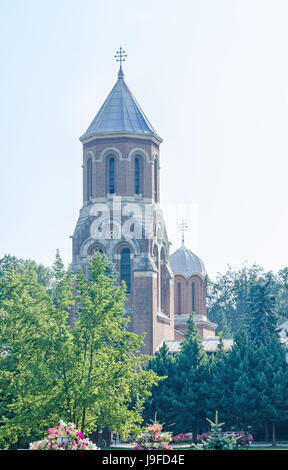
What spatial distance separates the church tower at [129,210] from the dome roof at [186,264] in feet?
24.3

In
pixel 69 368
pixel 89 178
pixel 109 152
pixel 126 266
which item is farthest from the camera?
pixel 89 178

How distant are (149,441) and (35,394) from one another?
10205 millimetres

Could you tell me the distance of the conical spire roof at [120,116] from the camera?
180ft

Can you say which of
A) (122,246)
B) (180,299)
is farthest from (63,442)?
(180,299)

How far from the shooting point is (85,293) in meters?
33.1

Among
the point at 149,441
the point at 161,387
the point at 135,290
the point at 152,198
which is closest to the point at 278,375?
the point at 161,387

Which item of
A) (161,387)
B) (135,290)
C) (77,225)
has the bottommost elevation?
(161,387)

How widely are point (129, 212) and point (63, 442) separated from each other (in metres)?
34.8

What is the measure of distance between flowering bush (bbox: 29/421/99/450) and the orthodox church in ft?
106

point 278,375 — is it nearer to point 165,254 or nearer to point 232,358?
point 232,358

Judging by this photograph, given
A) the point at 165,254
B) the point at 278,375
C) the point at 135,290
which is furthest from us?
the point at 165,254

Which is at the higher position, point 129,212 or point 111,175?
point 111,175

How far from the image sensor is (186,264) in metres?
64.9

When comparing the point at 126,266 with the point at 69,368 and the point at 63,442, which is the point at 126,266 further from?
the point at 63,442
